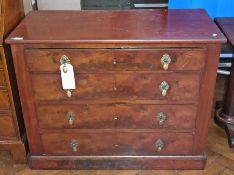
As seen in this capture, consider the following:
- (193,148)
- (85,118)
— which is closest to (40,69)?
(85,118)

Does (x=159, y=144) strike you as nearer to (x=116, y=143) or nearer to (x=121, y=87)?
(x=116, y=143)

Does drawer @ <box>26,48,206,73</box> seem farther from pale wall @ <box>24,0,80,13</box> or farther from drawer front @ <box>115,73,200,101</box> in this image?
pale wall @ <box>24,0,80,13</box>

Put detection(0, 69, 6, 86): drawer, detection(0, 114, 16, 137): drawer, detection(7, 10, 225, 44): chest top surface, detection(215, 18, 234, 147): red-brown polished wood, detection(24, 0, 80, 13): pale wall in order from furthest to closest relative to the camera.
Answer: detection(24, 0, 80, 13): pale wall, detection(215, 18, 234, 147): red-brown polished wood, detection(0, 114, 16, 137): drawer, detection(0, 69, 6, 86): drawer, detection(7, 10, 225, 44): chest top surface

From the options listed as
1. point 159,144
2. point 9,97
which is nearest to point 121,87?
point 159,144

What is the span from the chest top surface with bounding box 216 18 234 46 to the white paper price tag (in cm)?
75

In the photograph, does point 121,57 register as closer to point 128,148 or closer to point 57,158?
point 128,148

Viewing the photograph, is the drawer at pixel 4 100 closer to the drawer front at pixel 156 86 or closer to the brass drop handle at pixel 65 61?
the brass drop handle at pixel 65 61

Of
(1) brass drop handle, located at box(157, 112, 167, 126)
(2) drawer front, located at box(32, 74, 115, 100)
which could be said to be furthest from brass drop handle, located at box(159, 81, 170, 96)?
(2) drawer front, located at box(32, 74, 115, 100)

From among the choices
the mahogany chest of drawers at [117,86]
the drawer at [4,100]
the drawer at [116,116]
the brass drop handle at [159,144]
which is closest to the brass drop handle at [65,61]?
the mahogany chest of drawers at [117,86]

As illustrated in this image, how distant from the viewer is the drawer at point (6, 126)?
1537 mm

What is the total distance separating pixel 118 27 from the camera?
145 cm

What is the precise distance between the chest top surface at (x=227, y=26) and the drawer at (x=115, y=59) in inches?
11.3

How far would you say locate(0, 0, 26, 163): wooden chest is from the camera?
1.39m

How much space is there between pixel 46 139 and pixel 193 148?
726 millimetres
